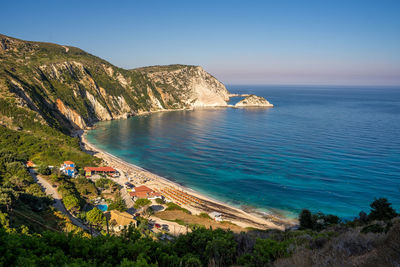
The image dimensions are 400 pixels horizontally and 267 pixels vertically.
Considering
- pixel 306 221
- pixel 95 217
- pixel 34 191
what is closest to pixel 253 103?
pixel 306 221

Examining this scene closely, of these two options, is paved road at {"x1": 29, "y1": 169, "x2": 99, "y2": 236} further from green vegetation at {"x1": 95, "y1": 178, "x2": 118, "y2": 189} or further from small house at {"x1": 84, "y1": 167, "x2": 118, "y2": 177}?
small house at {"x1": 84, "y1": 167, "x2": 118, "y2": 177}

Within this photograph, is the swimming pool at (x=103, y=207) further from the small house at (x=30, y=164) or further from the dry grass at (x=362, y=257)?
the dry grass at (x=362, y=257)

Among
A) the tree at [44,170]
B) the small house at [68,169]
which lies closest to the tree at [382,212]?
the small house at [68,169]

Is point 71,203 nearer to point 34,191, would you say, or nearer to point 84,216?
point 84,216

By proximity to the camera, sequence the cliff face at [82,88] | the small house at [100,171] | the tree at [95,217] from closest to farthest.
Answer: the tree at [95,217], the small house at [100,171], the cliff face at [82,88]

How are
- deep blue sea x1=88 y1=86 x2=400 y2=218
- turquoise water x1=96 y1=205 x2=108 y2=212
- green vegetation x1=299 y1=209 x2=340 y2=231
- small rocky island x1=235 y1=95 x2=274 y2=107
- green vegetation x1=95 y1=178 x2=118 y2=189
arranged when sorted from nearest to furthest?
1. green vegetation x1=299 y1=209 x2=340 y2=231
2. turquoise water x1=96 y1=205 x2=108 y2=212
3. deep blue sea x1=88 y1=86 x2=400 y2=218
4. green vegetation x1=95 y1=178 x2=118 y2=189
5. small rocky island x1=235 y1=95 x2=274 y2=107

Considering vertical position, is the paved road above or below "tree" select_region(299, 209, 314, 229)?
above

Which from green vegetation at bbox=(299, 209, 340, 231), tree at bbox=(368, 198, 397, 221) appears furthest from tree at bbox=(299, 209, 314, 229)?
tree at bbox=(368, 198, 397, 221)
